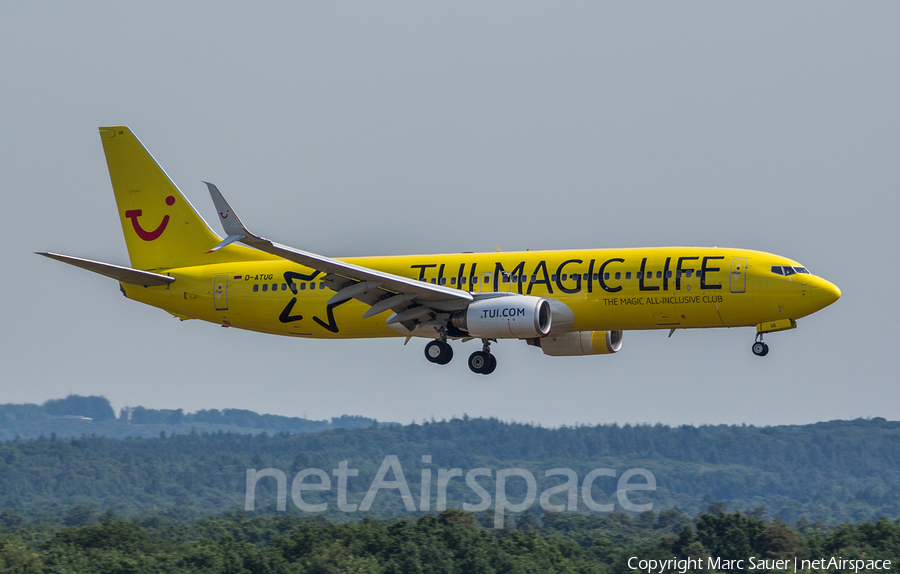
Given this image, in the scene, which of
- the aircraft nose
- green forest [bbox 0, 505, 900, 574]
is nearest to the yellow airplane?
the aircraft nose

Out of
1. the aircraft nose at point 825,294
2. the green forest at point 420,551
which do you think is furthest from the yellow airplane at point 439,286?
the green forest at point 420,551

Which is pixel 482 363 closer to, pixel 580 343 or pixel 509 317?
pixel 580 343

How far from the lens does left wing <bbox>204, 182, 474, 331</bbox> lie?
1783 inches

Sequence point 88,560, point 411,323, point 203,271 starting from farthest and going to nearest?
point 88,560 < point 203,271 < point 411,323

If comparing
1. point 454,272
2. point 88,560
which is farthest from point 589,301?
point 88,560

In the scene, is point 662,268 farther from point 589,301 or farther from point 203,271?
point 203,271

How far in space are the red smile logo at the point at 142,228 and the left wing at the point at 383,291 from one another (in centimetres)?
1169

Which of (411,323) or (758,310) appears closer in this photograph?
(758,310)

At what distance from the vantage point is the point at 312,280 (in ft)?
174

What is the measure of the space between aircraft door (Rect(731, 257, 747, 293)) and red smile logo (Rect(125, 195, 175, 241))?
27.4m

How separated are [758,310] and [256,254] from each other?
76.6 ft

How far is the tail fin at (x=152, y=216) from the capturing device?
57.1 m

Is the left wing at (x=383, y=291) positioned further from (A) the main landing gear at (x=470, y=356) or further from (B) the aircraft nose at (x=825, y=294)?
(B) the aircraft nose at (x=825, y=294)

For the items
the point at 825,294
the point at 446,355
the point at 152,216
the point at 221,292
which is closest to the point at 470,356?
the point at 446,355
